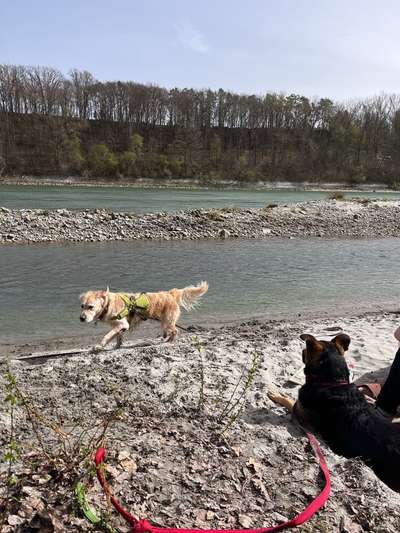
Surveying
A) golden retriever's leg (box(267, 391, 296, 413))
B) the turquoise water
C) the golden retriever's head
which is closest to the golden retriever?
the golden retriever's head

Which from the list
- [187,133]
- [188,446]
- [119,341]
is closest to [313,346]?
[188,446]

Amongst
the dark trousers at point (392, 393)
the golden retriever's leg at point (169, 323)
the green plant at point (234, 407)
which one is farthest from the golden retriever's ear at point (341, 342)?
the golden retriever's leg at point (169, 323)

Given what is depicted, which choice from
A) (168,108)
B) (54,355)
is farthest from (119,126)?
(54,355)

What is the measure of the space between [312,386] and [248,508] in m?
1.58

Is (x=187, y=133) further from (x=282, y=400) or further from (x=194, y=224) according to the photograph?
(x=282, y=400)

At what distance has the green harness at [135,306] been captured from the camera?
7.21m

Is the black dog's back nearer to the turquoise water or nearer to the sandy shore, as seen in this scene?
the sandy shore

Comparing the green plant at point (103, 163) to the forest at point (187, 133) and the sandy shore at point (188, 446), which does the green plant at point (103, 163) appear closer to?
the forest at point (187, 133)

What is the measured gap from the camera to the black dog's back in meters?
3.53

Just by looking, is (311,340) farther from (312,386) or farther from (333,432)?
(333,432)

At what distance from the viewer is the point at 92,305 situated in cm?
688

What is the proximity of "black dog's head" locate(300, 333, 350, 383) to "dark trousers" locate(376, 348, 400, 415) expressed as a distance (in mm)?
745

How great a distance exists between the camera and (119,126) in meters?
111

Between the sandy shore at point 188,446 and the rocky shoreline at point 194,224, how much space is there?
45.2ft
